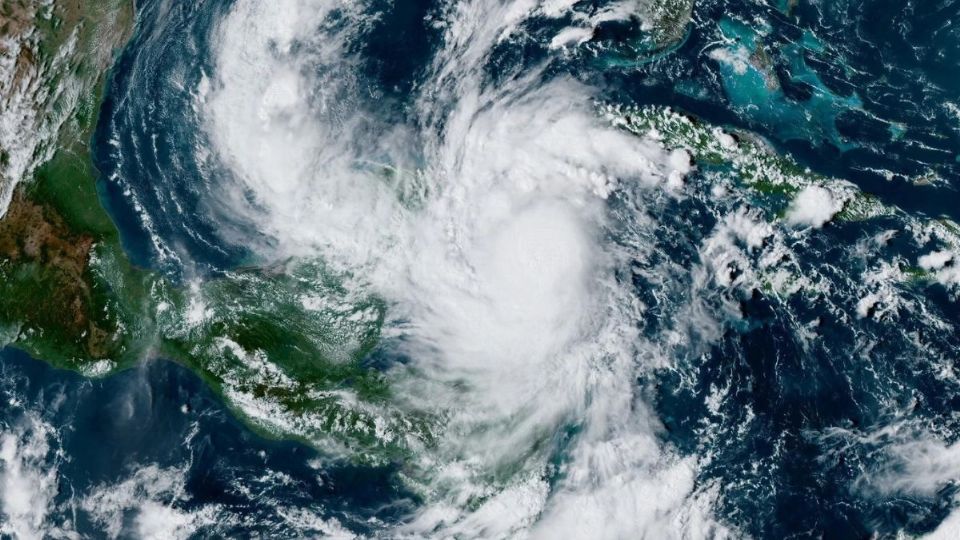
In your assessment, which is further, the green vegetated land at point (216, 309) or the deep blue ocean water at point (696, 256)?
the green vegetated land at point (216, 309)

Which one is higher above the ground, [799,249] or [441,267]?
[799,249]

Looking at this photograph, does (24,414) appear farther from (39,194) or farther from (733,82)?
(733,82)

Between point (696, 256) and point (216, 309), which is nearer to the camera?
point (696, 256)

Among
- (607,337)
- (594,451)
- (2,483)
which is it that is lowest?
(2,483)

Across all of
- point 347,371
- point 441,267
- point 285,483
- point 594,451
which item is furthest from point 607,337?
point 285,483

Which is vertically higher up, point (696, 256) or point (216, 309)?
point (696, 256)

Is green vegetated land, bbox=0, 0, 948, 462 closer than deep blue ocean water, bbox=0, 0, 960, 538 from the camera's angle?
No
